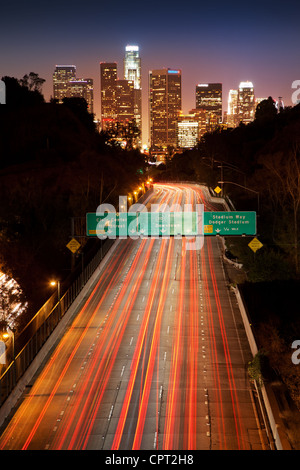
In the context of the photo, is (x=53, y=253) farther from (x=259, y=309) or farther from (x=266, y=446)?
(x=266, y=446)

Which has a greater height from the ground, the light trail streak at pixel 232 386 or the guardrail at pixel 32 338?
the guardrail at pixel 32 338

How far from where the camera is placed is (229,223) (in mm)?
33844

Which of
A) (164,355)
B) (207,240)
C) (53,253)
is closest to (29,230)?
(53,253)

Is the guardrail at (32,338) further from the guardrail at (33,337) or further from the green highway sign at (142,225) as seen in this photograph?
the green highway sign at (142,225)

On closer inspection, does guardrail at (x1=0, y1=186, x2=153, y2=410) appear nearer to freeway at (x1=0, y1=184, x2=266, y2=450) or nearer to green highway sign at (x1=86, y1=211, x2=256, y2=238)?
freeway at (x1=0, y1=184, x2=266, y2=450)

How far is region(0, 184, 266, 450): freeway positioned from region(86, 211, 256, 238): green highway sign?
4629mm

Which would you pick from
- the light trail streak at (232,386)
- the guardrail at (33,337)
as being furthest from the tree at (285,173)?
the guardrail at (33,337)

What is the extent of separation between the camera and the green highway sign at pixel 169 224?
33625 millimetres

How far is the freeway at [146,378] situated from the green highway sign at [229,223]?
477cm

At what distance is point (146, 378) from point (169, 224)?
1347cm

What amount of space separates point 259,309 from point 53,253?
2176cm

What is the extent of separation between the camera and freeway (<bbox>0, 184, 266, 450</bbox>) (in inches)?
719

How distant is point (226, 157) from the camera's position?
10312 cm

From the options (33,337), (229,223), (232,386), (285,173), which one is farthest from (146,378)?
(285,173)
